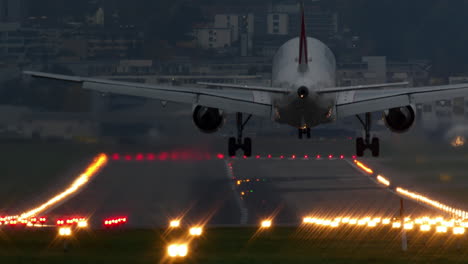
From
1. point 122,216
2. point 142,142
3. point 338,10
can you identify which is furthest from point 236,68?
point 122,216

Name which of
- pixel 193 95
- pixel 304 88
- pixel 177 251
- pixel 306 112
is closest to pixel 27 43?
pixel 193 95

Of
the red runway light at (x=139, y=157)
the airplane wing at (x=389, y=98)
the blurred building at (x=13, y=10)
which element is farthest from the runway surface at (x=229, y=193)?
the blurred building at (x=13, y=10)

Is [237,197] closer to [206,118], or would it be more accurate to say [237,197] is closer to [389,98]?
[206,118]

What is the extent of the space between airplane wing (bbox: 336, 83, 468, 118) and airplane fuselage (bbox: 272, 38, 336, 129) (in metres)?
1.10

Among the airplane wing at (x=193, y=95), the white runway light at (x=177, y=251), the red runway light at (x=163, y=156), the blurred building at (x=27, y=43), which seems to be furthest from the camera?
the blurred building at (x=27, y=43)

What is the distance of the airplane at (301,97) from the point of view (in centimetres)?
6350

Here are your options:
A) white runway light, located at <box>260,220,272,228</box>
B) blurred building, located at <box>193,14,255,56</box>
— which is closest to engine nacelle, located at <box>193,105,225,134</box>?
white runway light, located at <box>260,220,272,228</box>

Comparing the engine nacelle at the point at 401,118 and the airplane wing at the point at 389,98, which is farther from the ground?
the airplane wing at the point at 389,98

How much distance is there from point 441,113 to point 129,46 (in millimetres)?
51937

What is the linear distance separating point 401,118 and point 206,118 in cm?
913

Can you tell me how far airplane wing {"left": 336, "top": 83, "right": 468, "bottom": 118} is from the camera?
65.8 metres

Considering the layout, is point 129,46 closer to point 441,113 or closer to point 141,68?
point 141,68

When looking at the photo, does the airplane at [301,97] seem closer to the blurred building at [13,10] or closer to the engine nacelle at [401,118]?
the engine nacelle at [401,118]

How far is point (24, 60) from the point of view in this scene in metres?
156
